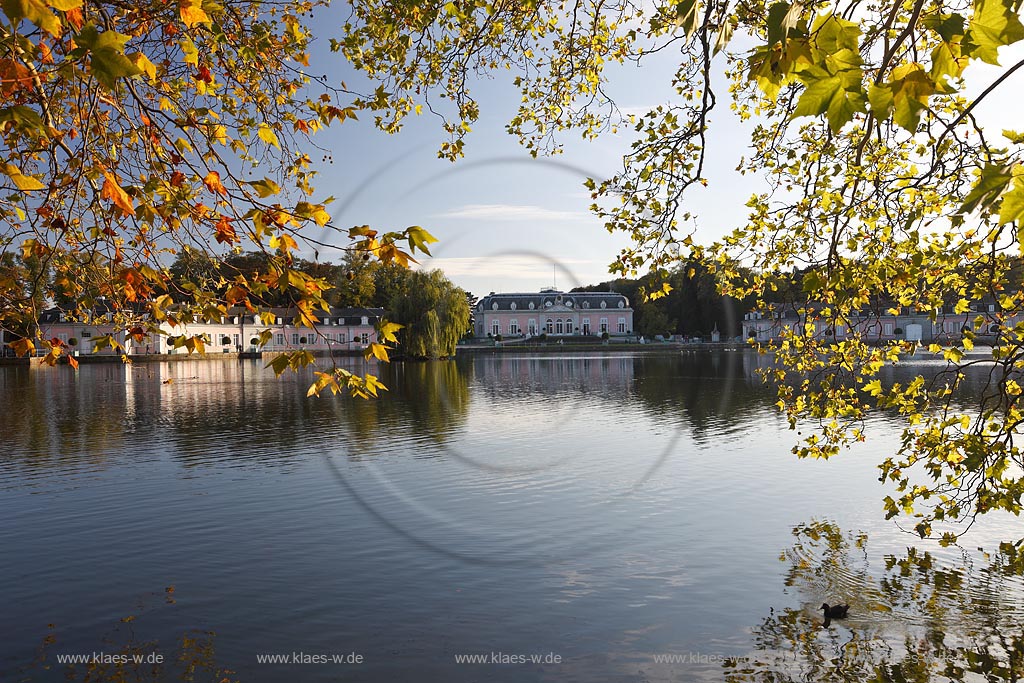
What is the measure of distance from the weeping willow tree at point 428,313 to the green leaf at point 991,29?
61.2 metres

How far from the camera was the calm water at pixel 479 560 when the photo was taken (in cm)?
701

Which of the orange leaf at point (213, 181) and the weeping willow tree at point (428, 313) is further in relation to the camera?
the weeping willow tree at point (428, 313)

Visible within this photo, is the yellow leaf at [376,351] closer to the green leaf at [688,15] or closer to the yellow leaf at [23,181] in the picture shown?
the yellow leaf at [23,181]

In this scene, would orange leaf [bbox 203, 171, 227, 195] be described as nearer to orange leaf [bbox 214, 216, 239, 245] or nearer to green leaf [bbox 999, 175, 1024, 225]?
orange leaf [bbox 214, 216, 239, 245]

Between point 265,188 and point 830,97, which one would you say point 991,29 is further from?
point 265,188

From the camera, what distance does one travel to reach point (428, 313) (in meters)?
63.1

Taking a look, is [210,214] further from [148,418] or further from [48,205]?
[148,418]

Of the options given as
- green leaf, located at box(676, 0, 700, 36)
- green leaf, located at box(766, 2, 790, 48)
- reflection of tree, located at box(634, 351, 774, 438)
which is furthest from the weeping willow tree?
green leaf, located at box(766, 2, 790, 48)

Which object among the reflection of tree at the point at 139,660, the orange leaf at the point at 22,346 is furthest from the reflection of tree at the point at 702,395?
the orange leaf at the point at 22,346

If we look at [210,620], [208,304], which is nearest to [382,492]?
[210,620]

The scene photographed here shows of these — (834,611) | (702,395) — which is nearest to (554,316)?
(702,395)

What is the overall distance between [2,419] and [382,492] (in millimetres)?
16478

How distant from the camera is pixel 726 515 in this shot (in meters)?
11.4

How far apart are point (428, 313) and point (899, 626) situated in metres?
57.1
